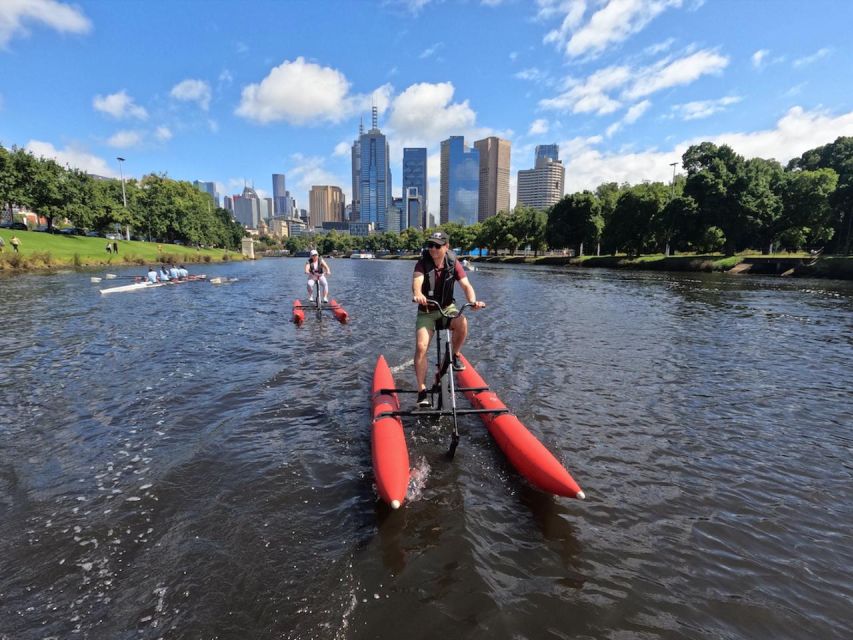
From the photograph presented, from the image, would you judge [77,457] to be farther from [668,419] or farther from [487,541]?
[668,419]

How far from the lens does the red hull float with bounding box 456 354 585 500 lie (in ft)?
17.2

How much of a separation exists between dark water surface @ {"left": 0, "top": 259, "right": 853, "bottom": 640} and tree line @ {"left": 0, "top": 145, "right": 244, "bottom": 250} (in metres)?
68.8

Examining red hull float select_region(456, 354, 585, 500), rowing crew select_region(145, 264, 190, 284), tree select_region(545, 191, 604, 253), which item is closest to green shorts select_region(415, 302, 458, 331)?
red hull float select_region(456, 354, 585, 500)

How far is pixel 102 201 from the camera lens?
252 feet

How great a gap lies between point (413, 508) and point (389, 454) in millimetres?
744

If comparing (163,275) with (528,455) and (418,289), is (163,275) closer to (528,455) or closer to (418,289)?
(418,289)

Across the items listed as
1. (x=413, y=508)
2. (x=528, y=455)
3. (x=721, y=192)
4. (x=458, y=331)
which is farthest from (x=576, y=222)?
(x=413, y=508)

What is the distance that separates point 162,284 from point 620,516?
A: 39194mm

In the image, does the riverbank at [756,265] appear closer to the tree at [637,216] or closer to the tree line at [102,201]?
the tree at [637,216]

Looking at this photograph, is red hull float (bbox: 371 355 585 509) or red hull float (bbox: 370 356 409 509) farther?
red hull float (bbox: 371 355 585 509)

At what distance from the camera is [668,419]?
8.54m

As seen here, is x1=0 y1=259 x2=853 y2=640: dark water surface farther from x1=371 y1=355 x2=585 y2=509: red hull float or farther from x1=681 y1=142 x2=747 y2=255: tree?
x1=681 y1=142 x2=747 y2=255: tree

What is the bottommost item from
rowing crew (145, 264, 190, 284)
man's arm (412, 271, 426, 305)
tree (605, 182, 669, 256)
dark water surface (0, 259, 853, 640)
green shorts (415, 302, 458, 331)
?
dark water surface (0, 259, 853, 640)

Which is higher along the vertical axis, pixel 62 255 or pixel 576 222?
pixel 576 222
